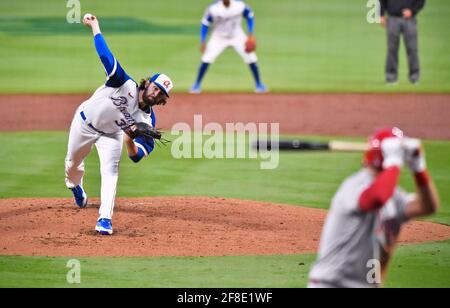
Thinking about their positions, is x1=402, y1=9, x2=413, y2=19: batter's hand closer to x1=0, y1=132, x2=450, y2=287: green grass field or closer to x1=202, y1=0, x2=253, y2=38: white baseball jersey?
x1=202, y1=0, x2=253, y2=38: white baseball jersey

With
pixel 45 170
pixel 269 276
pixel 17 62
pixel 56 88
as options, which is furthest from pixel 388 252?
pixel 17 62

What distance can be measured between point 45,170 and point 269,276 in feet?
20.0

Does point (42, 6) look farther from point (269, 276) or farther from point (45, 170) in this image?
point (269, 276)

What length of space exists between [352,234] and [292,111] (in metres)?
13.0

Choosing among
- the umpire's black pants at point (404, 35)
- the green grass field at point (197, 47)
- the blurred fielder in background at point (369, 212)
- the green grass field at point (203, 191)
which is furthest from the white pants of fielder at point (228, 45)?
the blurred fielder in background at point (369, 212)

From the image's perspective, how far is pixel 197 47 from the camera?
2812 centimetres

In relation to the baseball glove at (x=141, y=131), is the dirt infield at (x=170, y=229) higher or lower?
lower

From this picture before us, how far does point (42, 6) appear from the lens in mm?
34031

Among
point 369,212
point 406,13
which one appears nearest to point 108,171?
point 369,212

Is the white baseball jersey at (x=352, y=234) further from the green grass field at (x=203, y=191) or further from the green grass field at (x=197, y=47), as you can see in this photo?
the green grass field at (x=197, y=47)

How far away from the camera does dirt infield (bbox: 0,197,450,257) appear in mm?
10422

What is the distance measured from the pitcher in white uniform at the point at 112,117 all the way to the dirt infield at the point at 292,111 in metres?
6.84

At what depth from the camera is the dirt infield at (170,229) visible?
34.2 feet
